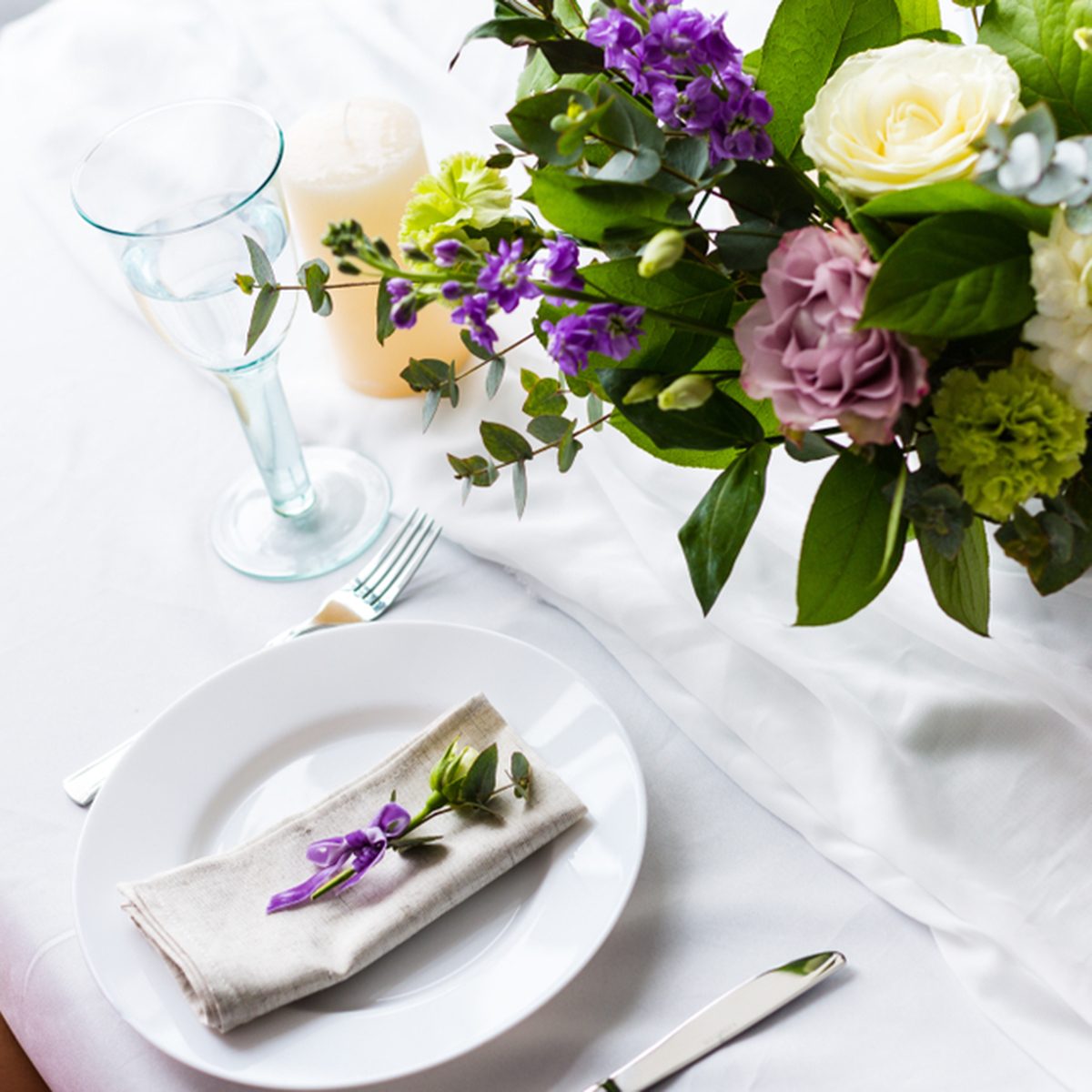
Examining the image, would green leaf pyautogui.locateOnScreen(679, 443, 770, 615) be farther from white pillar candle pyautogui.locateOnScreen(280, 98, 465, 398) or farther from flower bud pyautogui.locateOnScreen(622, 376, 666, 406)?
white pillar candle pyautogui.locateOnScreen(280, 98, 465, 398)

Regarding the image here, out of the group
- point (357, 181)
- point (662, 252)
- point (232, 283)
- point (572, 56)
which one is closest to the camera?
point (662, 252)

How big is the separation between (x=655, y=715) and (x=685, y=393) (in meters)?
0.31

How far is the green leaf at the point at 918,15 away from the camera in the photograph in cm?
59

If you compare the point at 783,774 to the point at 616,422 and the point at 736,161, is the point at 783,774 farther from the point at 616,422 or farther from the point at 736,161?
the point at 736,161

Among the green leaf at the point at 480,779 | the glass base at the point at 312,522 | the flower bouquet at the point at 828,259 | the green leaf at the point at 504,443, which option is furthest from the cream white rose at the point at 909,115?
the glass base at the point at 312,522

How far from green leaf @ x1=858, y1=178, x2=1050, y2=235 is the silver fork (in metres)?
0.42

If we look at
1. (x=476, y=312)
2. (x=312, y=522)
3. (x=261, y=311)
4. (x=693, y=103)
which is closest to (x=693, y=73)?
(x=693, y=103)

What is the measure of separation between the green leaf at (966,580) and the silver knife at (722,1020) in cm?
17

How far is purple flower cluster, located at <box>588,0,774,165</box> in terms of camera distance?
48 centimetres

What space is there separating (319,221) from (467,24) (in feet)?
1.29

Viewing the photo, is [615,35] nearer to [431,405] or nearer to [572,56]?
[572,56]

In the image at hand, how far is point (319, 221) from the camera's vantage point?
0.89 metres

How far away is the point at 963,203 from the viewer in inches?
18.3

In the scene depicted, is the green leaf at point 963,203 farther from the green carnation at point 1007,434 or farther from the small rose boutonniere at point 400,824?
the small rose boutonniere at point 400,824
